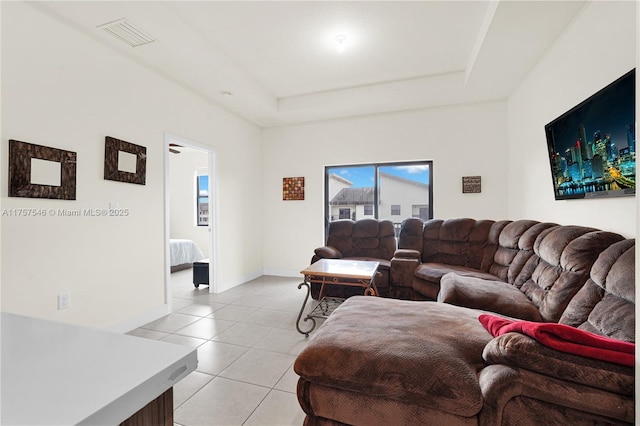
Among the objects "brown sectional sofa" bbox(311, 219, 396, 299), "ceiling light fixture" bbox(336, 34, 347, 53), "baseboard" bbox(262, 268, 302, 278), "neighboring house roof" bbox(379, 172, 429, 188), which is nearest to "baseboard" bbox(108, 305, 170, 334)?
"brown sectional sofa" bbox(311, 219, 396, 299)

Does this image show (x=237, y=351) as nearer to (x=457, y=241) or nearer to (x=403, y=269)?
(x=403, y=269)

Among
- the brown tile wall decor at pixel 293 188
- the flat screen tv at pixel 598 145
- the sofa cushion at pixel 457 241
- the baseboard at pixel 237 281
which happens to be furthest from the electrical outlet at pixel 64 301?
the flat screen tv at pixel 598 145

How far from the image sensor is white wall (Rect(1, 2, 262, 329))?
6.70ft

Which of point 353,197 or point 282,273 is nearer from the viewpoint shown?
point 353,197

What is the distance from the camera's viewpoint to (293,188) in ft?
16.4

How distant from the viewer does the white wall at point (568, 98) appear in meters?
1.73

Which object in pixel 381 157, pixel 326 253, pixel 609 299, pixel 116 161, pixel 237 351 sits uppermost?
pixel 381 157

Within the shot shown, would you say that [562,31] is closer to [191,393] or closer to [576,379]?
[576,379]

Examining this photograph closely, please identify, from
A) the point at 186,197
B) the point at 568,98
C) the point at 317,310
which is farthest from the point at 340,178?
the point at 186,197

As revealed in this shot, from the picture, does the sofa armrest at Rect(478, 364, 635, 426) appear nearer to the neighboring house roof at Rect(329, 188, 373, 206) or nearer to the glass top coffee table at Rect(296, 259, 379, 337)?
the glass top coffee table at Rect(296, 259, 379, 337)

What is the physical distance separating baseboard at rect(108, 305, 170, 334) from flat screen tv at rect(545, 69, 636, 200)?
400 centimetres

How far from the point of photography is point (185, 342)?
2.48 meters

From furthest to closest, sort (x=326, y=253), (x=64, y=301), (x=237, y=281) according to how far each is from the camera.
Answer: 1. (x=237, y=281)
2. (x=326, y=253)
3. (x=64, y=301)

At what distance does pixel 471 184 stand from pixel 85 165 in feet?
14.9
